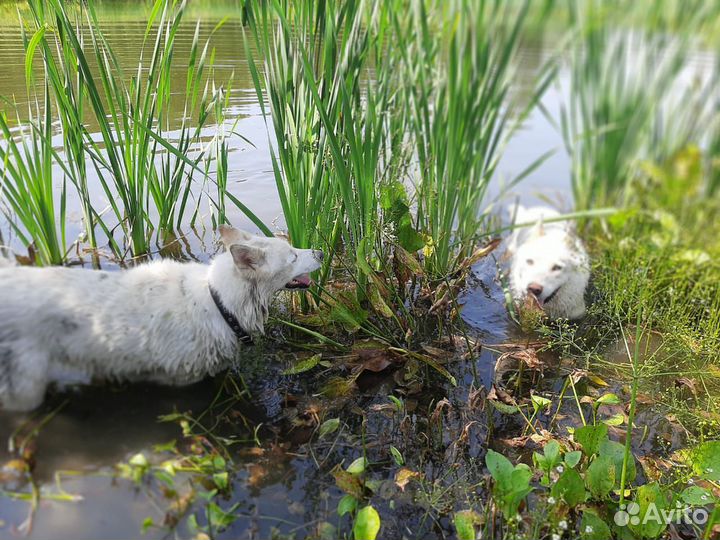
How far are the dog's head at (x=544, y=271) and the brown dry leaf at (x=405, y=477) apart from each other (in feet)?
5.78

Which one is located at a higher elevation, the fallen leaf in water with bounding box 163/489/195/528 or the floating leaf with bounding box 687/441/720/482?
the fallen leaf in water with bounding box 163/489/195/528

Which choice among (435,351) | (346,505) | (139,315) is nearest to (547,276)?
(435,351)

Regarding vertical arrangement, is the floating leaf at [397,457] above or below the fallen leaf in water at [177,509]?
below

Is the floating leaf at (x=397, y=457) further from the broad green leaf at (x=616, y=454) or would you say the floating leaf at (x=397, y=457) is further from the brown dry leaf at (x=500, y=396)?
the broad green leaf at (x=616, y=454)

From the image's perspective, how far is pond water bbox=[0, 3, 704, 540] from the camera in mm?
1881

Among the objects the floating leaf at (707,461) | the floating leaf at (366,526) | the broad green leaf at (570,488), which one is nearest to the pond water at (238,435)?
the floating leaf at (366,526)

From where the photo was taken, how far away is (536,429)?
9.47 ft

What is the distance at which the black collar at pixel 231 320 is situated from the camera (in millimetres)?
2840

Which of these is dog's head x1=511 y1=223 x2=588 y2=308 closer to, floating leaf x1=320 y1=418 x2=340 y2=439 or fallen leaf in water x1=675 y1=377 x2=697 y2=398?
fallen leaf in water x1=675 y1=377 x2=697 y2=398

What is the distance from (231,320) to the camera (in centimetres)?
287

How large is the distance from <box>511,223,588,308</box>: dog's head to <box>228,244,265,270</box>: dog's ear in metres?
1.94

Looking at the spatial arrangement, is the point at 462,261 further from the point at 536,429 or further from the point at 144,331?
the point at 144,331

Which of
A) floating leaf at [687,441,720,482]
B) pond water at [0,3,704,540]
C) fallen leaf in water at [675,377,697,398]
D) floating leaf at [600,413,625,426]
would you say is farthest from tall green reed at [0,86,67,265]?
fallen leaf in water at [675,377,697,398]

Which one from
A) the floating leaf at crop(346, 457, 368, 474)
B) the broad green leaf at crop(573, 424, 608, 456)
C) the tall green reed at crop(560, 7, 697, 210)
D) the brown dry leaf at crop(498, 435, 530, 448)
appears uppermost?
the tall green reed at crop(560, 7, 697, 210)
